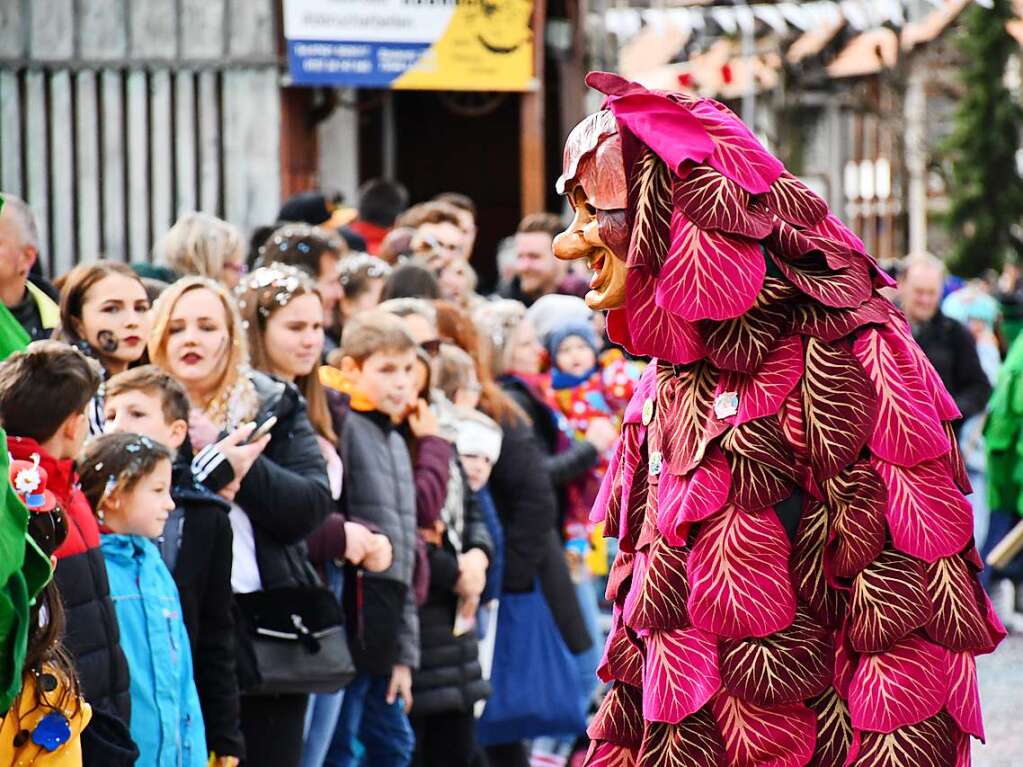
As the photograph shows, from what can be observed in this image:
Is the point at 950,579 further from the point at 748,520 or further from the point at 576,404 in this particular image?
the point at 576,404

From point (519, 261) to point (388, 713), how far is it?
4.47 m

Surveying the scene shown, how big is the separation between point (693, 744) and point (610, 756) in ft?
1.05

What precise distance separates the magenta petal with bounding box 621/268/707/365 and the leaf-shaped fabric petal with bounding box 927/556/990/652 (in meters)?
0.62

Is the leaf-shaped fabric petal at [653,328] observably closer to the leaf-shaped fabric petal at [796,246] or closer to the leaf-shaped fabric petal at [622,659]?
the leaf-shaped fabric petal at [796,246]

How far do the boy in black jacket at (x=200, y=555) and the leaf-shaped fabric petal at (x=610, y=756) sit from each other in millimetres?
1549

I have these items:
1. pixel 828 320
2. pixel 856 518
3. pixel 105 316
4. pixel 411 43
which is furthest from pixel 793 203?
pixel 411 43

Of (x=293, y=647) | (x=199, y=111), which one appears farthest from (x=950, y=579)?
(x=199, y=111)

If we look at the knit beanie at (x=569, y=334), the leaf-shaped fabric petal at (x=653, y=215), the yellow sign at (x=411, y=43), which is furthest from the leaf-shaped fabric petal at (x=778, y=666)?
the yellow sign at (x=411, y=43)

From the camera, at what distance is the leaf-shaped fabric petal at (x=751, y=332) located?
416cm

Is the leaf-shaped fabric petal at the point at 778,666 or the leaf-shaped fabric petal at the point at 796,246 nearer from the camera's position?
the leaf-shaped fabric petal at the point at 778,666

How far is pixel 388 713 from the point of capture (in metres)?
6.98

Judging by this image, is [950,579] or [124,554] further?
[124,554]

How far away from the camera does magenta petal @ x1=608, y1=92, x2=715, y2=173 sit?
416 centimetres

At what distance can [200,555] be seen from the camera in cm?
564
